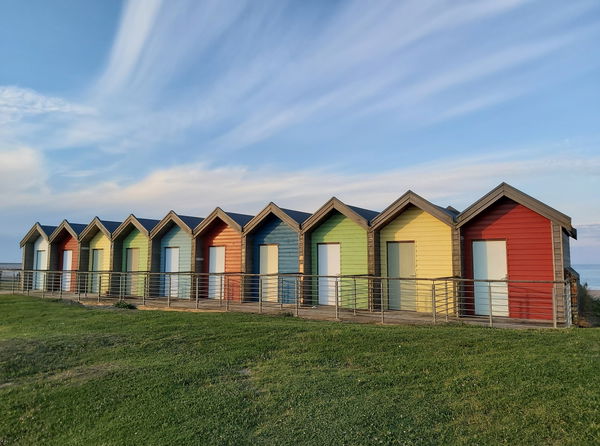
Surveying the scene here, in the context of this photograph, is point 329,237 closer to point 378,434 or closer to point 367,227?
point 367,227

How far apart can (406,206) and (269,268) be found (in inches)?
240

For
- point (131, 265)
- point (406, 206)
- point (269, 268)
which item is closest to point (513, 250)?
point (406, 206)

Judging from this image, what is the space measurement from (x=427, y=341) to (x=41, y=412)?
623cm

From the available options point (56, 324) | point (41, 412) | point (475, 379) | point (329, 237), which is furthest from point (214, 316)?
point (475, 379)

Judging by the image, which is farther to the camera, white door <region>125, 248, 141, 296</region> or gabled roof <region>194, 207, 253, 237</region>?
white door <region>125, 248, 141, 296</region>

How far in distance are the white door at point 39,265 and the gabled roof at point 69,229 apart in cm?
219

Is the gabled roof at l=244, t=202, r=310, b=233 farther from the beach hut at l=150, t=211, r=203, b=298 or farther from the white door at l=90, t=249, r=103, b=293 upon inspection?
the white door at l=90, t=249, r=103, b=293

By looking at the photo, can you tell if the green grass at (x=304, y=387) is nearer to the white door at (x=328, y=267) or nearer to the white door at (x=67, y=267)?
the white door at (x=328, y=267)

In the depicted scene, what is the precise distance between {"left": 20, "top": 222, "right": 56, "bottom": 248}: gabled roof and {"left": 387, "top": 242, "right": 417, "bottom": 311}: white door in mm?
19714

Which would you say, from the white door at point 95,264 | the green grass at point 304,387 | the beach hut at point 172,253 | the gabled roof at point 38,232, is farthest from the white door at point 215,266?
the gabled roof at point 38,232

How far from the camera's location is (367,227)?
1541 centimetres

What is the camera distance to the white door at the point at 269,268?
17.9 metres

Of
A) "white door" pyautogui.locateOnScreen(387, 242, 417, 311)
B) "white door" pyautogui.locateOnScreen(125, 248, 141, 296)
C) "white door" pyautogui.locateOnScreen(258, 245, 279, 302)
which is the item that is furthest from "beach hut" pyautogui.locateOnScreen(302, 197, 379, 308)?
"white door" pyautogui.locateOnScreen(125, 248, 141, 296)

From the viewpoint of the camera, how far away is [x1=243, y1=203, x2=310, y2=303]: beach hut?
17375 millimetres
